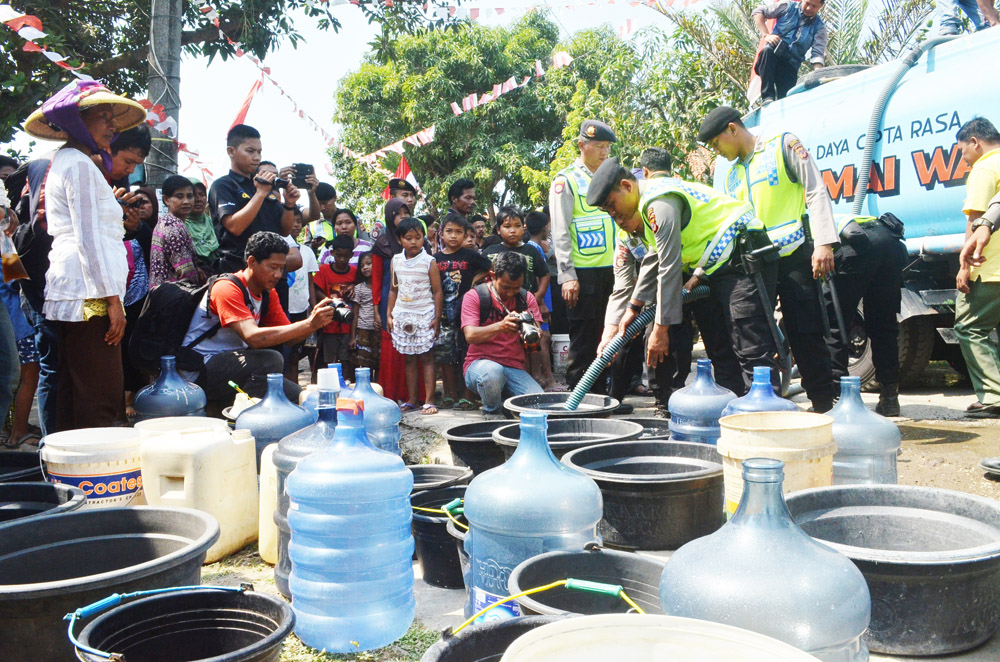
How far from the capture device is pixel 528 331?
15.7 ft

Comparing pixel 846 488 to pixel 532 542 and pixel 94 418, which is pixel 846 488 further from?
pixel 94 418

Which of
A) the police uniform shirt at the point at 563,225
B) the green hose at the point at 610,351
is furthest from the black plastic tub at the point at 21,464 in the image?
the police uniform shirt at the point at 563,225

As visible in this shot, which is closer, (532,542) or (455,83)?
(532,542)

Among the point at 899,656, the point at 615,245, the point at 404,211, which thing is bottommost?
the point at 899,656

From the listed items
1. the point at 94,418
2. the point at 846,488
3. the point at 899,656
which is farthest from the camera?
the point at 94,418

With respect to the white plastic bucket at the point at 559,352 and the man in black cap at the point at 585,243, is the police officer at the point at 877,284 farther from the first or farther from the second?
the white plastic bucket at the point at 559,352

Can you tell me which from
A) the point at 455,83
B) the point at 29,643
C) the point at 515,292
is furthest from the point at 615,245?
the point at 455,83

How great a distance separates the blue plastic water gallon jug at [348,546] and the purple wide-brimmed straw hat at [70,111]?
7.66 ft

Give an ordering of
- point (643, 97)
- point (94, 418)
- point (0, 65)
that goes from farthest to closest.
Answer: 1. point (643, 97)
2. point (0, 65)
3. point (94, 418)

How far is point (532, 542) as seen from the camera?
2014 millimetres

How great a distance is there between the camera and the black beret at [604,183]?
3945mm

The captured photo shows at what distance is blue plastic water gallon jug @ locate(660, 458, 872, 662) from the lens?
1396mm

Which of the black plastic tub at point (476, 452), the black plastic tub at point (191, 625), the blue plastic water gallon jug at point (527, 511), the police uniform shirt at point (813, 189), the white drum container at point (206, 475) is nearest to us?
the black plastic tub at point (191, 625)

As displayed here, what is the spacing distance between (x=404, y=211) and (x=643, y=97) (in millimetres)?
8150
